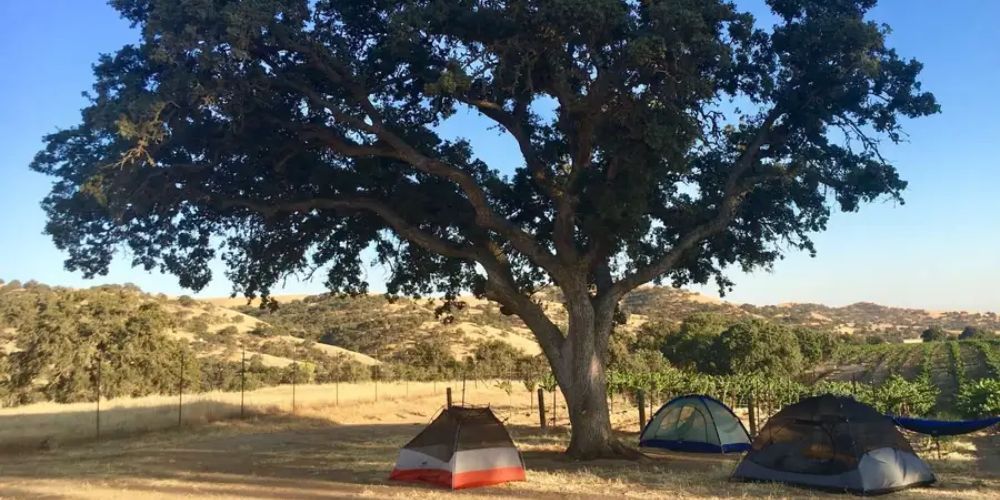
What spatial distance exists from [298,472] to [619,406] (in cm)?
2763

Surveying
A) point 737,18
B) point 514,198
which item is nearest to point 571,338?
point 514,198

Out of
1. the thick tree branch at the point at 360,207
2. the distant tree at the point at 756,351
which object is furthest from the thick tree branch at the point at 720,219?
the distant tree at the point at 756,351

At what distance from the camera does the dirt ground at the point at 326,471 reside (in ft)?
37.9

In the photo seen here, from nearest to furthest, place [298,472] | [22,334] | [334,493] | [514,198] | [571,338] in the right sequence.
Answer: [334,493] → [298,472] → [571,338] → [514,198] → [22,334]

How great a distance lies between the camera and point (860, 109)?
15.6 metres

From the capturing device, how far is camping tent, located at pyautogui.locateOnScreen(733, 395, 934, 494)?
1167 cm

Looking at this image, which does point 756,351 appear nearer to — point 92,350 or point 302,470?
point 92,350

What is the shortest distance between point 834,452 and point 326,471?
29.8ft

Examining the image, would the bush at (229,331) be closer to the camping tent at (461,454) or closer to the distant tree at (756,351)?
the distant tree at (756,351)

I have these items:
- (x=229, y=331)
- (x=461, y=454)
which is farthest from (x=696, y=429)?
(x=229, y=331)

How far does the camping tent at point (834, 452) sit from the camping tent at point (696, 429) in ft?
18.5

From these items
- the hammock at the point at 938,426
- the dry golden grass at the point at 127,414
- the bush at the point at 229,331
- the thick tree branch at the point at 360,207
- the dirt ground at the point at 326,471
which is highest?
the thick tree branch at the point at 360,207

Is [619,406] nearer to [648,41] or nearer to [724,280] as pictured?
[724,280]

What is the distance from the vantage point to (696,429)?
735 inches
